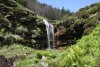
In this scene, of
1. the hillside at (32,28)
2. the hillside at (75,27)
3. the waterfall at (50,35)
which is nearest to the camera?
the hillside at (32,28)

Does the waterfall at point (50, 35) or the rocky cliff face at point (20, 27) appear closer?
the rocky cliff face at point (20, 27)

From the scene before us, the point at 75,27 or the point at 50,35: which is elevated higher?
the point at 75,27

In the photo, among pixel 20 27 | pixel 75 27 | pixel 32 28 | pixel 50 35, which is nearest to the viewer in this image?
pixel 75 27

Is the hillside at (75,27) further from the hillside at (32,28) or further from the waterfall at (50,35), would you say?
the waterfall at (50,35)

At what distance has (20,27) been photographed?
4038cm

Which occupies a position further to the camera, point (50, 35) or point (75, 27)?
point (50, 35)

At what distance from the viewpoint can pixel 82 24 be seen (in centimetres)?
3847

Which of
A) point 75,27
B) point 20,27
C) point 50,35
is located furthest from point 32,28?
point 75,27

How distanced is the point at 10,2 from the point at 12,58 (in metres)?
Answer: 22.5

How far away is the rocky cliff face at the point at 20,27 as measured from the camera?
37375 mm

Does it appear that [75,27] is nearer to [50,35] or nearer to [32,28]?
[50,35]

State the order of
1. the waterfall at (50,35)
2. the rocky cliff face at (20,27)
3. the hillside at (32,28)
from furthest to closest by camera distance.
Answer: the waterfall at (50,35) < the rocky cliff face at (20,27) < the hillside at (32,28)

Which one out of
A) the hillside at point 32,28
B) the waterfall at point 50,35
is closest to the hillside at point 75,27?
the hillside at point 32,28

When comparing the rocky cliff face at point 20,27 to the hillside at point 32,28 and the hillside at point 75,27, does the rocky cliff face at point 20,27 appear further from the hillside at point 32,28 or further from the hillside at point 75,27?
the hillside at point 75,27
